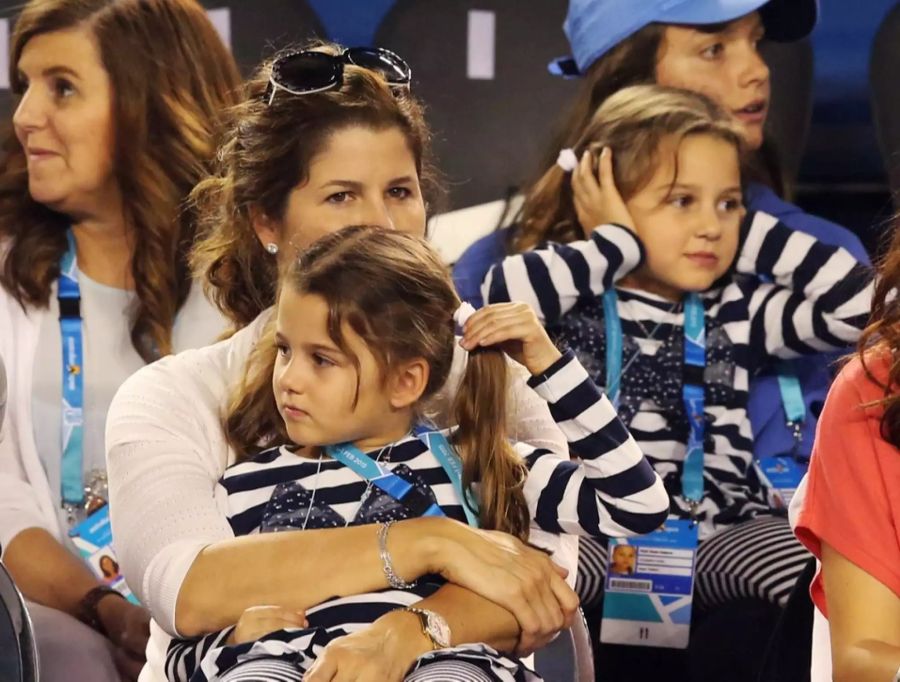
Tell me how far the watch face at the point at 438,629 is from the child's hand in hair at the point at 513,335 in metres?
0.36

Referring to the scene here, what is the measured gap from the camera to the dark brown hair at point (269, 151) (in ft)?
8.46

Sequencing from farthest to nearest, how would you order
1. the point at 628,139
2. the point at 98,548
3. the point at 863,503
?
the point at 628,139 → the point at 98,548 → the point at 863,503

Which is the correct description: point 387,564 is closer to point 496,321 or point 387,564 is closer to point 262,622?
point 262,622

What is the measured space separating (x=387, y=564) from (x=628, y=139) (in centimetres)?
136

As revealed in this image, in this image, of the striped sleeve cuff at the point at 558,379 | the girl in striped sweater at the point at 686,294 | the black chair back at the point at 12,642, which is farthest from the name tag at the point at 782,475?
the black chair back at the point at 12,642

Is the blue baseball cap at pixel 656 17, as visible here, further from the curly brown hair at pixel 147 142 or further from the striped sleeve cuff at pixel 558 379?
the striped sleeve cuff at pixel 558 379

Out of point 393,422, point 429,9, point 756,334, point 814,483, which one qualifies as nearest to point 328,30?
point 429,9

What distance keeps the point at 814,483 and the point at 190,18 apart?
5.31 ft

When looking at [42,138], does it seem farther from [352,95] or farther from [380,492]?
[380,492]

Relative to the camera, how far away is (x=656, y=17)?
11.2 feet

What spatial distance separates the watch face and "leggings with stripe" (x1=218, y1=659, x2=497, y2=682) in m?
0.04

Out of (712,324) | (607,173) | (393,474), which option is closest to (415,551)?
(393,474)

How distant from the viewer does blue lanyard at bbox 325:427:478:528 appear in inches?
87.5

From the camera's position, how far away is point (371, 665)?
1.96 metres
